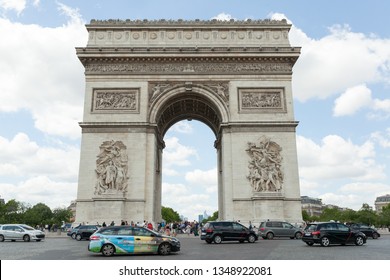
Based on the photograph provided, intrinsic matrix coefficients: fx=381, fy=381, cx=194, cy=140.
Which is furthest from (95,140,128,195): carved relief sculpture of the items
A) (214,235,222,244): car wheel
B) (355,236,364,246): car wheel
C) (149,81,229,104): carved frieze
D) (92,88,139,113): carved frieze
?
(355,236,364,246): car wheel

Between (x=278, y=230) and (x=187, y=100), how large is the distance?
558 inches

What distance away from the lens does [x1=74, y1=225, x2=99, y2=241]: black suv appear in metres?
25.5

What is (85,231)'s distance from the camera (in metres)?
25.5

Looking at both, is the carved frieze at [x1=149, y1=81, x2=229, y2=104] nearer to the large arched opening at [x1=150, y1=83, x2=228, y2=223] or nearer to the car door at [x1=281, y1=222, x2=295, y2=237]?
the large arched opening at [x1=150, y1=83, x2=228, y2=223]

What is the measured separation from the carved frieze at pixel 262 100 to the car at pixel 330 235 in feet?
44.8

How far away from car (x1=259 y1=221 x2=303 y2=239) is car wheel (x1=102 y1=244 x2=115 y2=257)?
14006mm

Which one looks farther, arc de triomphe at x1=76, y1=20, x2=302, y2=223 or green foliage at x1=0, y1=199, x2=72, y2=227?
green foliage at x1=0, y1=199, x2=72, y2=227

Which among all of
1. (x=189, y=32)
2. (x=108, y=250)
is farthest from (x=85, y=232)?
(x=189, y=32)

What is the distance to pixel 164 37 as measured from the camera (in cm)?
3225

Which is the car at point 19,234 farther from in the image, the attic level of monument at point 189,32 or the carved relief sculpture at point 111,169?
the attic level of monument at point 189,32

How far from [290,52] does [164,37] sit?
10.6 meters

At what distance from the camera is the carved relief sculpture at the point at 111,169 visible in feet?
94.1

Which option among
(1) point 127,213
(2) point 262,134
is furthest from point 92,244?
(2) point 262,134

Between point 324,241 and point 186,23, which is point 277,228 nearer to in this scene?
point 324,241
